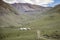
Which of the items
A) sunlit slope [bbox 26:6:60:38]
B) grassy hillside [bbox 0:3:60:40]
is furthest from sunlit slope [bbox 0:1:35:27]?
sunlit slope [bbox 26:6:60:38]

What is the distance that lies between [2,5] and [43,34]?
5.64 feet

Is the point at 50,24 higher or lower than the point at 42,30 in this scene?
higher

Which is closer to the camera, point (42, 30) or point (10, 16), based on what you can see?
point (42, 30)

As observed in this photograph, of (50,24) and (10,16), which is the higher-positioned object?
(10,16)

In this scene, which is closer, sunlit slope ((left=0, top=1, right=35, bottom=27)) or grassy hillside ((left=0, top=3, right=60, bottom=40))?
grassy hillside ((left=0, top=3, right=60, bottom=40))

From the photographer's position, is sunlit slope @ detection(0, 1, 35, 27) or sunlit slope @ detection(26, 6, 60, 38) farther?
sunlit slope @ detection(0, 1, 35, 27)

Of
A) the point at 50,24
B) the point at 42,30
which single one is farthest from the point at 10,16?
the point at 50,24

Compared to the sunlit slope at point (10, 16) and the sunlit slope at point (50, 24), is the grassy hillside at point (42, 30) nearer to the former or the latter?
the sunlit slope at point (50, 24)

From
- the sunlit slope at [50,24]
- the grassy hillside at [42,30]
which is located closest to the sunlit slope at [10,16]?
the grassy hillside at [42,30]

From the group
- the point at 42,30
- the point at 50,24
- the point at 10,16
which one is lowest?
the point at 42,30

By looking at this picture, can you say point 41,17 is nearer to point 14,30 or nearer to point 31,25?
point 31,25

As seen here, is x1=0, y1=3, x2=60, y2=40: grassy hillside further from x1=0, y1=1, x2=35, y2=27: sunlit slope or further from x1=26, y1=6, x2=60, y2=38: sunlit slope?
x1=0, y1=1, x2=35, y2=27: sunlit slope

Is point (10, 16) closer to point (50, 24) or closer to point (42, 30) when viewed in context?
point (42, 30)

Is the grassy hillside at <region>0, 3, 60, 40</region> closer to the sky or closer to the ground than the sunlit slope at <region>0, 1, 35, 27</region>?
closer to the ground
